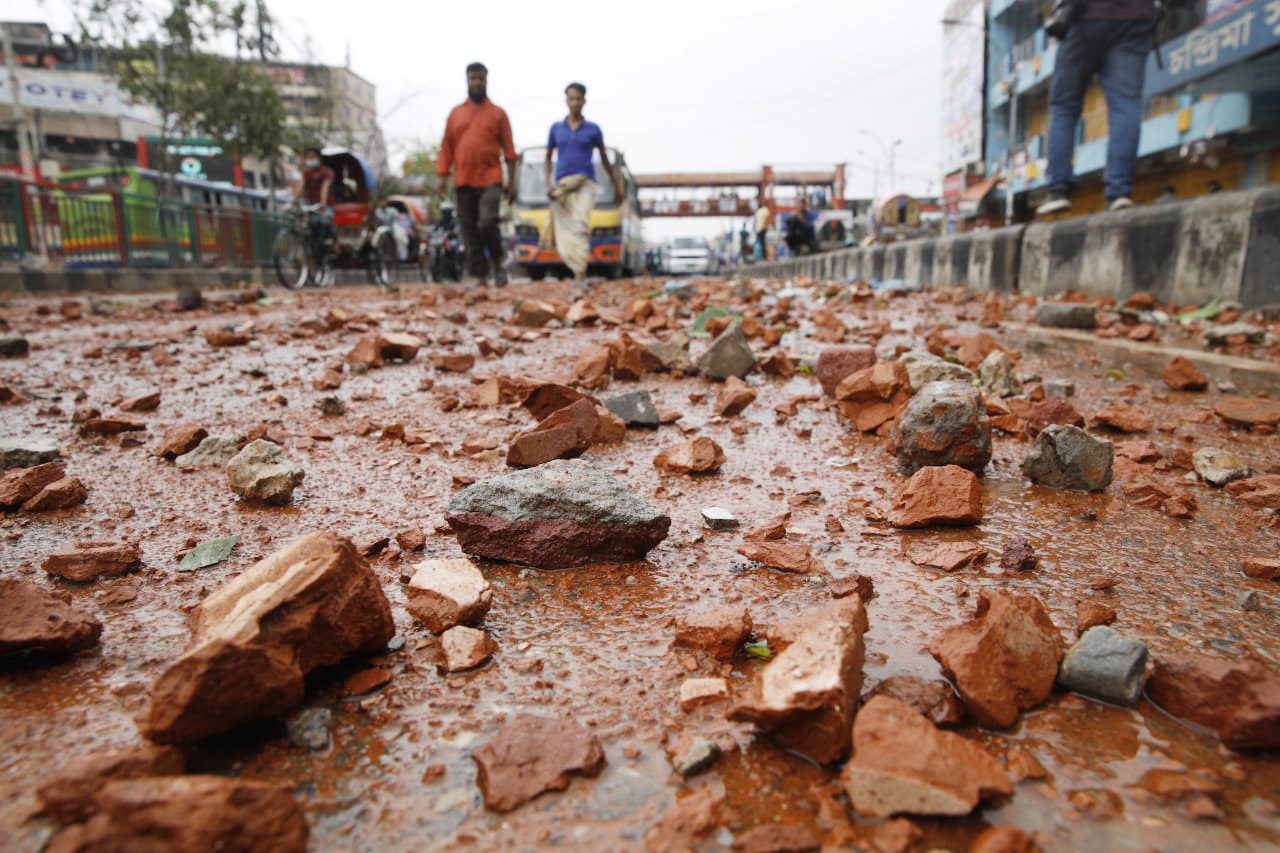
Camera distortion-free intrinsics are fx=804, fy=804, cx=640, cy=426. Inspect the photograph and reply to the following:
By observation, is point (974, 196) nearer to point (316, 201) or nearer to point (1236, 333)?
point (316, 201)

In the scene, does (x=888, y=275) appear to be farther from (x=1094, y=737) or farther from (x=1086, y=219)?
(x=1094, y=737)

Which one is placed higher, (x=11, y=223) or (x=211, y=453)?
(x=11, y=223)

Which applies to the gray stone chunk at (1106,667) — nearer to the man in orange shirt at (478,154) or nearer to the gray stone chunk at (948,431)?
the gray stone chunk at (948,431)

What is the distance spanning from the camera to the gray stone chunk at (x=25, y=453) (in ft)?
6.11

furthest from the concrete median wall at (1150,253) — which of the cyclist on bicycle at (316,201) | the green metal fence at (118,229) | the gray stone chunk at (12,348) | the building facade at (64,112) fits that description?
the building facade at (64,112)

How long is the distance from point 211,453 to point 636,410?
1084 mm

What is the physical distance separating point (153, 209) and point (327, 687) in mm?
14106

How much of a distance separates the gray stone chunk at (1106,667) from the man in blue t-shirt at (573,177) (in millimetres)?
7689

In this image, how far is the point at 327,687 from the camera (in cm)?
93

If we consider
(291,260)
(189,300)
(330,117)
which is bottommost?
(189,300)

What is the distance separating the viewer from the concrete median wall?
393 centimetres

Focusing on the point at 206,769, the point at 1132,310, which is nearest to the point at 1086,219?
the point at 1132,310

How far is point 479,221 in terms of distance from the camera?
8.02 meters


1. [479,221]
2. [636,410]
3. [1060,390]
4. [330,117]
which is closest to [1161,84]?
[479,221]
